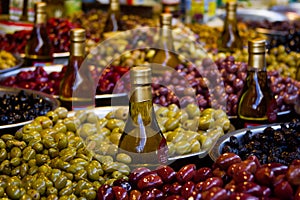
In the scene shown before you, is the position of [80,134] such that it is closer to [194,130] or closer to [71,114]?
[71,114]

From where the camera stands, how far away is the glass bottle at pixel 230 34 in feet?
12.3

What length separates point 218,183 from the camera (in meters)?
1.46

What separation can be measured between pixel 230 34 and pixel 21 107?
1802 mm

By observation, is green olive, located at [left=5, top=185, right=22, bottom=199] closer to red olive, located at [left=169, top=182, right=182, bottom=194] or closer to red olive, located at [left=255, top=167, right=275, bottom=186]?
red olive, located at [left=169, top=182, right=182, bottom=194]

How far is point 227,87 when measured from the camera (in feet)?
8.96

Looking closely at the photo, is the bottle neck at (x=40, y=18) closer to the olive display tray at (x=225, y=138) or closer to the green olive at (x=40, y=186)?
the olive display tray at (x=225, y=138)

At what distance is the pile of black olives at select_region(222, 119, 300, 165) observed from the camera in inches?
72.4

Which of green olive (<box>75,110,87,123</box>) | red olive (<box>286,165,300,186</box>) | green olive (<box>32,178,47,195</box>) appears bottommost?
green olive (<box>32,178,47,195</box>)

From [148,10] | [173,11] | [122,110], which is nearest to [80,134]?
A: [122,110]

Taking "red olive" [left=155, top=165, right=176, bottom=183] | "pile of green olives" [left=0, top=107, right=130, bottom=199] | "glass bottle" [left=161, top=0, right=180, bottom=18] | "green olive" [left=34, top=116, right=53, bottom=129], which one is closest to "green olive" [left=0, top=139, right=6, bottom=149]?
"pile of green olives" [left=0, top=107, right=130, bottom=199]

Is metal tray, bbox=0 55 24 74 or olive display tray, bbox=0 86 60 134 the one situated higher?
metal tray, bbox=0 55 24 74

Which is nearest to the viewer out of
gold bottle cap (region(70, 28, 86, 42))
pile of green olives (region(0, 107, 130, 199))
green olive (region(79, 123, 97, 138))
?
pile of green olives (region(0, 107, 130, 199))

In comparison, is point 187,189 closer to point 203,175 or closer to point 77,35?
point 203,175

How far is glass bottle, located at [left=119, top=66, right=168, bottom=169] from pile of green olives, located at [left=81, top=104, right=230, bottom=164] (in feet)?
0.15
